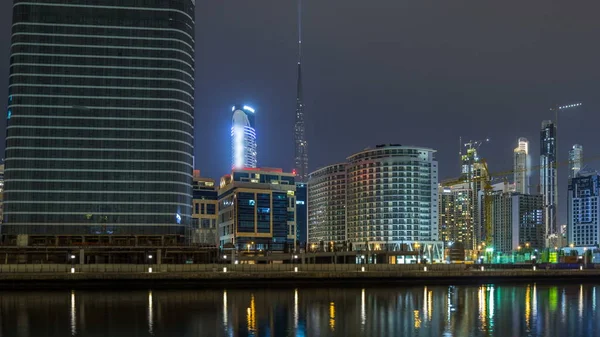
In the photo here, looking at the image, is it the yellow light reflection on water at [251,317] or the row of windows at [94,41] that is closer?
the yellow light reflection on water at [251,317]

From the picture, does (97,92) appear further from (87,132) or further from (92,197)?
(92,197)

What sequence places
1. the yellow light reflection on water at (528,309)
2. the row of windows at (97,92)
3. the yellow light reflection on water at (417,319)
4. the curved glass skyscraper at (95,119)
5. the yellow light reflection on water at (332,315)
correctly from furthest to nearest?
1. the row of windows at (97,92)
2. the curved glass skyscraper at (95,119)
3. the yellow light reflection on water at (528,309)
4. the yellow light reflection on water at (417,319)
5. the yellow light reflection on water at (332,315)

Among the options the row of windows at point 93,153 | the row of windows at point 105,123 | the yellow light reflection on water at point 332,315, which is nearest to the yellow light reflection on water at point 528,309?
the yellow light reflection on water at point 332,315

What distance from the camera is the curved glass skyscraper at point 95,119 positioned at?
566ft

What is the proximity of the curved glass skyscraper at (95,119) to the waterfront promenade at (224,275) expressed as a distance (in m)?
41.5

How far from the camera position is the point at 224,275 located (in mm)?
134625

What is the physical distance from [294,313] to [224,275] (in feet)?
180

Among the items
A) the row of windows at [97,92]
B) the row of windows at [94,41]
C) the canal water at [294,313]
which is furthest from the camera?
the row of windows at [94,41]

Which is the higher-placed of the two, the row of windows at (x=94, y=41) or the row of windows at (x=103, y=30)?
the row of windows at (x=103, y=30)

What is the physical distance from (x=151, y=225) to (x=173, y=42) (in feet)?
158

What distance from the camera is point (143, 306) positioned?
89.6 metres

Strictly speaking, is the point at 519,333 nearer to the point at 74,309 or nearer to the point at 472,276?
the point at 74,309

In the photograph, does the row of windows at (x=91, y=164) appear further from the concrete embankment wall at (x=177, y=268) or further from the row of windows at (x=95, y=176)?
the concrete embankment wall at (x=177, y=268)

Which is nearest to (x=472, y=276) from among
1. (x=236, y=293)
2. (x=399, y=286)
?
(x=399, y=286)
